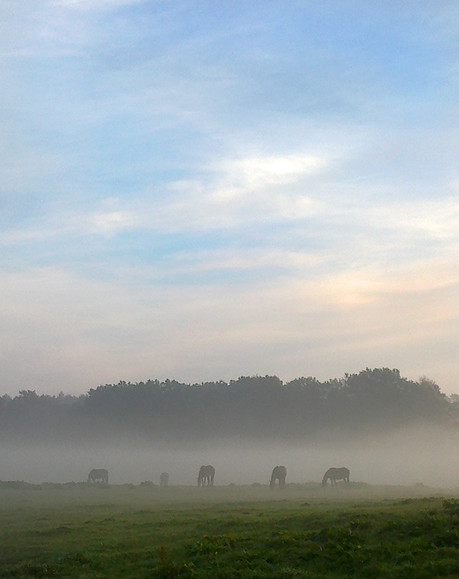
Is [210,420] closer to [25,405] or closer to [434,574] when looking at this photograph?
[25,405]

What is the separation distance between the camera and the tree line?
106 meters

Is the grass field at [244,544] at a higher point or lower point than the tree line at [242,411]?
lower

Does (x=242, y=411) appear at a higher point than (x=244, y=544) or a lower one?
higher

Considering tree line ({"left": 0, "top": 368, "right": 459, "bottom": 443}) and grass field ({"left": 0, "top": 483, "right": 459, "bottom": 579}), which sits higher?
tree line ({"left": 0, "top": 368, "right": 459, "bottom": 443})

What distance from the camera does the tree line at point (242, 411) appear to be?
106125 mm

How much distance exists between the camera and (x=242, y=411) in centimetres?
12362

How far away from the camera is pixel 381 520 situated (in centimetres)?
2189

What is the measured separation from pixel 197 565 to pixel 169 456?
9065 centimetres

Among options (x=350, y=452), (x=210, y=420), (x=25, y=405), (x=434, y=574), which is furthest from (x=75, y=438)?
(x=434, y=574)

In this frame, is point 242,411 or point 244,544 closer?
point 244,544

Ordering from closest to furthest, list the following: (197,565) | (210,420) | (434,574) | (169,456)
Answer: (434,574)
(197,565)
(169,456)
(210,420)

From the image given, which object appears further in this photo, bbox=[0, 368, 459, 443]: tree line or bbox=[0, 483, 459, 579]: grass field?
bbox=[0, 368, 459, 443]: tree line

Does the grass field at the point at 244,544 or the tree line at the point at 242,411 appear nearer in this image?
the grass field at the point at 244,544

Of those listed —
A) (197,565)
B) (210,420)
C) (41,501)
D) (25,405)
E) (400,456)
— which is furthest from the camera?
(25,405)
